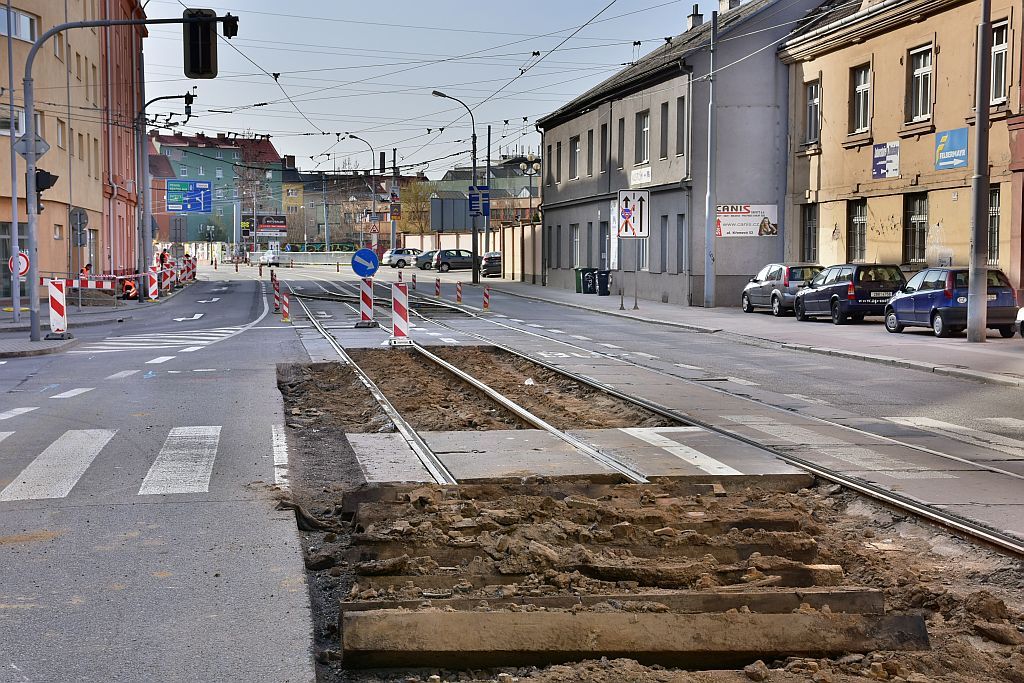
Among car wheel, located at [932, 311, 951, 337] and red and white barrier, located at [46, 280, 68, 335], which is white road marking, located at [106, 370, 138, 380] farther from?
car wheel, located at [932, 311, 951, 337]

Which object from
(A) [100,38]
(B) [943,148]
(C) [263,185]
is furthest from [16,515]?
(C) [263,185]

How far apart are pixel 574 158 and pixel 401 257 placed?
140 ft

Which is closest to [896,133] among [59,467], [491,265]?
[59,467]

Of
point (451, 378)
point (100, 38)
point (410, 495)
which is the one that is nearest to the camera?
point (410, 495)

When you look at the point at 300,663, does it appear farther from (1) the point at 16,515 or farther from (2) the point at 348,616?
(1) the point at 16,515

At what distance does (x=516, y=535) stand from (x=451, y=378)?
10632 millimetres

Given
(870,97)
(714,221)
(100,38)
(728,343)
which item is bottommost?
(728,343)

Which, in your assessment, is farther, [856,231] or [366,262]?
[856,231]

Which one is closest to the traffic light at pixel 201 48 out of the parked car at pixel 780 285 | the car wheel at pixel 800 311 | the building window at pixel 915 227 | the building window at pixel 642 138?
the car wheel at pixel 800 311

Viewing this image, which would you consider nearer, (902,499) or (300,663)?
(300,663)

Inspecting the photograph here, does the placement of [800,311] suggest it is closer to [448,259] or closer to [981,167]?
[981,167]

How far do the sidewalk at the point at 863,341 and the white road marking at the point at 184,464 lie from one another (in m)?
11.1

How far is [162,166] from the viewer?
134m

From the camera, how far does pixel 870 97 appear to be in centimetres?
3350
